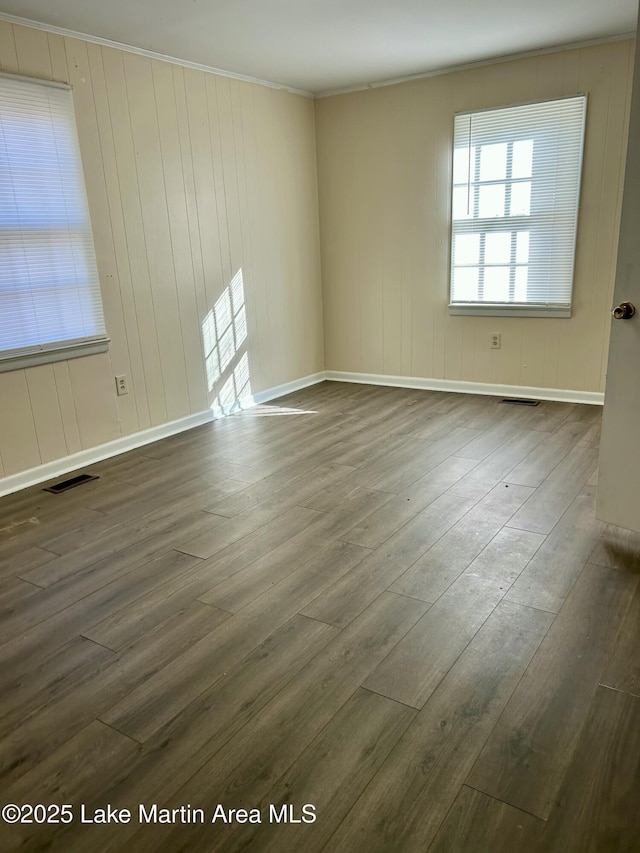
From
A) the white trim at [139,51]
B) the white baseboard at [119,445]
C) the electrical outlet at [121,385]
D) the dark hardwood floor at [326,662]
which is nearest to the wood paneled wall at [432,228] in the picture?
the white trim at [139,51]

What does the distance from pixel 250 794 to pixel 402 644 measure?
679 millimetres

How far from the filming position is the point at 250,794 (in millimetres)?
1433

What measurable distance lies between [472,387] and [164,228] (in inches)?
105

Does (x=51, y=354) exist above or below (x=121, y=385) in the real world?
above

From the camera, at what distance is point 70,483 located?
3471mm

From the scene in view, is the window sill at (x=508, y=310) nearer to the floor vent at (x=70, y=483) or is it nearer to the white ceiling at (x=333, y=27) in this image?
the white ceiling at (x=333, y=27)

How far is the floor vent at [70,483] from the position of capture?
3.38 m

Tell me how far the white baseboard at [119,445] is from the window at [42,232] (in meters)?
0.60

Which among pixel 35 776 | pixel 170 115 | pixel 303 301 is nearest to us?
pixel 35 776

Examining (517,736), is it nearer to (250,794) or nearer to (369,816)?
(369,816)

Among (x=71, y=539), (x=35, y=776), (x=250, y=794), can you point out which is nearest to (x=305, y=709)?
(x=250, y=794)

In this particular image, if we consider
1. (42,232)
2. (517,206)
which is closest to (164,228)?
(42,232)

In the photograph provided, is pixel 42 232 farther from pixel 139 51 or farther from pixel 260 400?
pixel 260 400

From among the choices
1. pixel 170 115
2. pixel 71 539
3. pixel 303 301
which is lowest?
pixel 71 539
